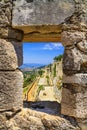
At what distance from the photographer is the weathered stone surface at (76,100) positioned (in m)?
4.07

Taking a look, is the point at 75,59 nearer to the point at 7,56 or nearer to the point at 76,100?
the point at 76,100

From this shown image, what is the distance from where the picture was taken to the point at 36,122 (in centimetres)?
429

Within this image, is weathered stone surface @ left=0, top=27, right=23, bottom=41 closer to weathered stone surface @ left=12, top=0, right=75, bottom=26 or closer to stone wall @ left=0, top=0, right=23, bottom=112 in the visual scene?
stone wall @ left=0, top=0, right=23, bottom=112

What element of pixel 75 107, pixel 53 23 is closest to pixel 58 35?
pixel 53 23

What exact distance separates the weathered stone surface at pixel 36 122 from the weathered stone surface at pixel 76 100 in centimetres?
18

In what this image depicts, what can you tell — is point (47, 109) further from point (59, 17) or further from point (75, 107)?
point (59, 17)

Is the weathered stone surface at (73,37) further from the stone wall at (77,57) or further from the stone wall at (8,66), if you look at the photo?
the stone wall at (8,66)

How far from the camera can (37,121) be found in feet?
14.1

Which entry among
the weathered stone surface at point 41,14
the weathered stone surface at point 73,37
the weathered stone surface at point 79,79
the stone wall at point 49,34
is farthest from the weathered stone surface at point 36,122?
the weathered stone surface at point 41,14

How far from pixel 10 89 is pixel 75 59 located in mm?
1022

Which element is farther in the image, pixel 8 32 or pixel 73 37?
pixel 8 32

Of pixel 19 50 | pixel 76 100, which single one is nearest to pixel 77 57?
pixel 76 100

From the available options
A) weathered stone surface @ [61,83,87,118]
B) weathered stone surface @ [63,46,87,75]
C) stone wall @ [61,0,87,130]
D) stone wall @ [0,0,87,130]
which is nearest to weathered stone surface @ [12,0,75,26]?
stone wall @ [0,0,87,130]

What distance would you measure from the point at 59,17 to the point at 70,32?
255mm
